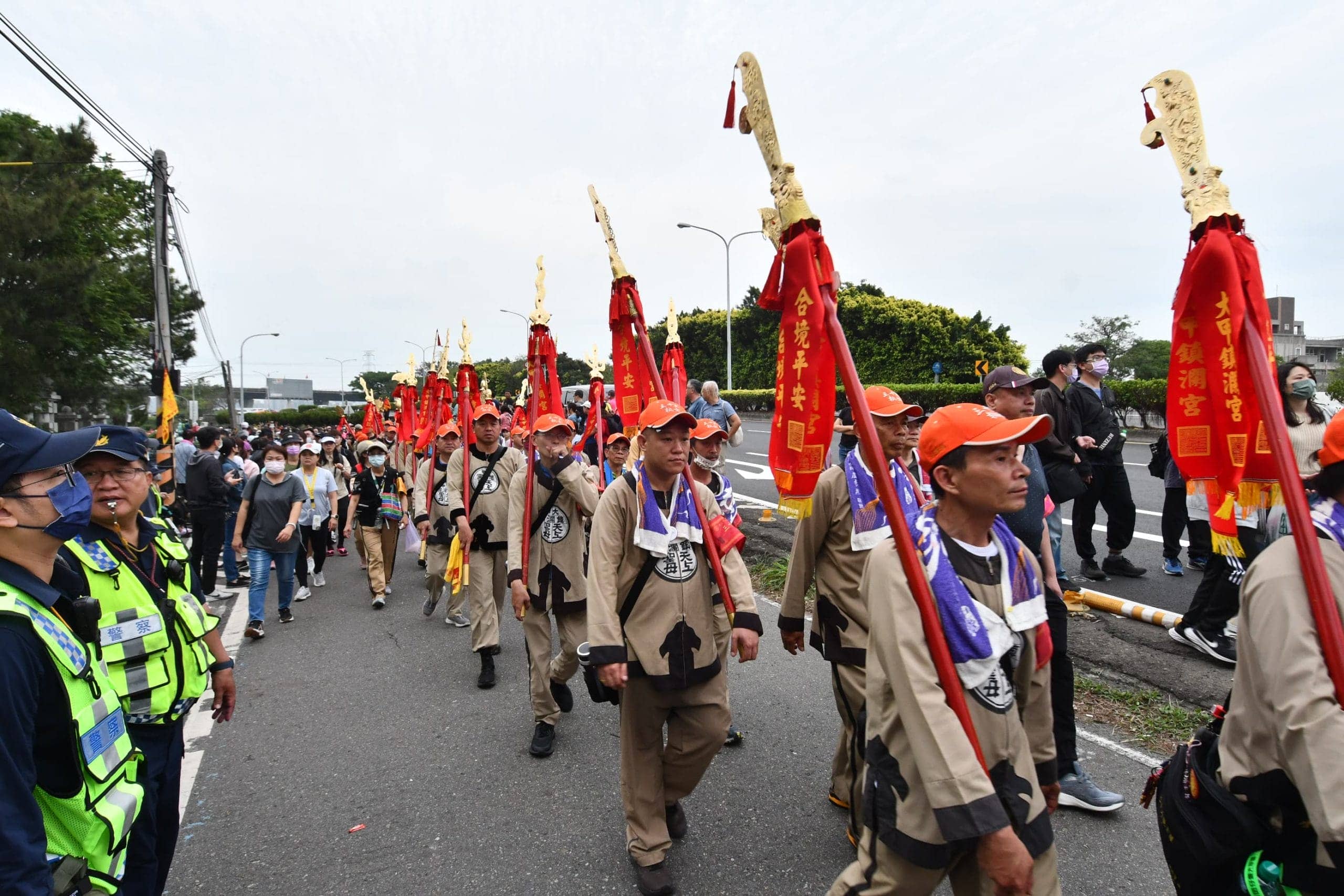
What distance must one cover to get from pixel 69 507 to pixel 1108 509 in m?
7.23

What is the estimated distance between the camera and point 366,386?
17.4m

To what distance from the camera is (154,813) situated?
2.54m

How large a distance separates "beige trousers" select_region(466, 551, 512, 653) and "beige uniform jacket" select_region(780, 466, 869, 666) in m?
2.61

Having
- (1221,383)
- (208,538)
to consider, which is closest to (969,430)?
(1221,383)

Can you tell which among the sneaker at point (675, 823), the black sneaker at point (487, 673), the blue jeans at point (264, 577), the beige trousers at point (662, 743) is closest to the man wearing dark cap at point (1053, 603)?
→ the beige trousers at point (662, 743)

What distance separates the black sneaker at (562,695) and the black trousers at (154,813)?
83.2 inches

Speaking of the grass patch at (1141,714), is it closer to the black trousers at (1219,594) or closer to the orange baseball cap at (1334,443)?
the black trousers at (1219,594)

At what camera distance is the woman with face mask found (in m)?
4.63

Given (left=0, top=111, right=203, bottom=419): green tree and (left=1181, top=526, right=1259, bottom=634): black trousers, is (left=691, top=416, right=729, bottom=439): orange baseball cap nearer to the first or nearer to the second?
(left=1181, top=526, right=1259, bottom=634): black trousers

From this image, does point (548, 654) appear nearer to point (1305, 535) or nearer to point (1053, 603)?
point (1053, 603)

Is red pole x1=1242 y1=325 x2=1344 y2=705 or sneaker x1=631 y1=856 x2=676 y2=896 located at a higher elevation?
red pole x1=1242 y1=325 x2=1344 y2=705

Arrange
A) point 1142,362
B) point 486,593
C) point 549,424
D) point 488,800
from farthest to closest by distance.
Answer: point 1142,362
point 486,593
point 549,424
point 488,800

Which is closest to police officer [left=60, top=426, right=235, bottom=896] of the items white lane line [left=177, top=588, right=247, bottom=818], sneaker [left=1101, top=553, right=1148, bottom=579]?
white lane line [left=177, top=588, right=247, bottom=818]

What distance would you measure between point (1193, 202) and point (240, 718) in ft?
18.6
